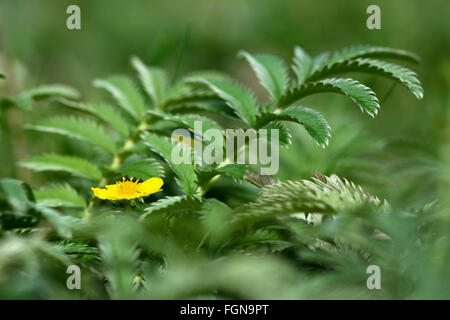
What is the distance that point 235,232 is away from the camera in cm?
114

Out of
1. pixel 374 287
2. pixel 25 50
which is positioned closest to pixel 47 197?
pixel 374 287

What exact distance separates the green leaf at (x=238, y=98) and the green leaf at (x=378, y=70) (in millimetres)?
184

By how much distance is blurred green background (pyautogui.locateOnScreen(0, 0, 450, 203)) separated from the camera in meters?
2.01

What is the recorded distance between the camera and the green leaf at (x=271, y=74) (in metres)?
1.45

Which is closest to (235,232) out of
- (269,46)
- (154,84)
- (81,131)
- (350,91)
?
(350,91)

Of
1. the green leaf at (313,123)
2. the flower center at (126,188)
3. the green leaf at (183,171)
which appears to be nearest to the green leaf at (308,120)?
the green leaf at (313,123)

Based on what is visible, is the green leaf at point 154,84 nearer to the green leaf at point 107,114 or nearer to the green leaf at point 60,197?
the green leaf at point 107,114

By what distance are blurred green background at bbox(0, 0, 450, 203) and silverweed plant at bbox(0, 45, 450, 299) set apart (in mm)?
601

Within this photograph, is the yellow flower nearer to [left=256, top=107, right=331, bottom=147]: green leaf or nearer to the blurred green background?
[left=256, top=107, right=331, bottom=147]: green leaf

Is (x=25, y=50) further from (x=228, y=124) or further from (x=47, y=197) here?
(x=47, y=197)
